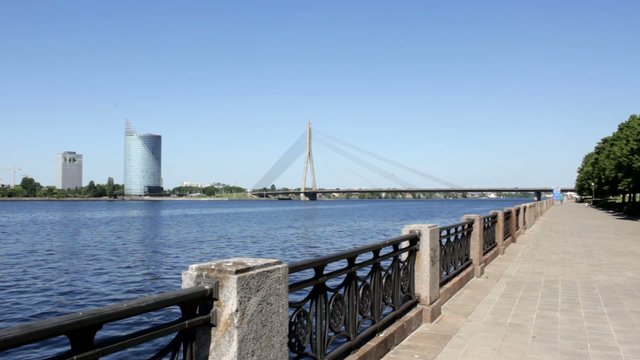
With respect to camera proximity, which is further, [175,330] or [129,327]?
[129,327]

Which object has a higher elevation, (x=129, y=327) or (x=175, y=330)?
(x=175, y=330)

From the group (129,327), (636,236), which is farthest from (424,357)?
(636,236)

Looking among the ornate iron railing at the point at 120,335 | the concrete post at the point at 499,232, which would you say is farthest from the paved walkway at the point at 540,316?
the ornate iron railing at the point at 120,335

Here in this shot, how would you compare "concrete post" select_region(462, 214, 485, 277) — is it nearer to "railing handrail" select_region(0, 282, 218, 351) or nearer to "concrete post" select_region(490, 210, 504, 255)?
"concrete post" select_region(490, 210, 504, 255)

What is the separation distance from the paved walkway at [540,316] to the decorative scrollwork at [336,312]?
1009 mm

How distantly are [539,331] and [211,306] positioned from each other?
5.11 m

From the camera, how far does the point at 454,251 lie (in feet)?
31.0

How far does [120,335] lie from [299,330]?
1675 millimetres

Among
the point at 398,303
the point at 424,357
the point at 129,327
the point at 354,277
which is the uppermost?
the point at 354,277

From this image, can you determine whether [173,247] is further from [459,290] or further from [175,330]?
[175,330]

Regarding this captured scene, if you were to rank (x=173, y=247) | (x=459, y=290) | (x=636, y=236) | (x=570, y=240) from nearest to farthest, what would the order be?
1. (x=459, y=290)
2. (x=570, y=240)
3. (x=636, y=236)
4. (x=173, y=247)

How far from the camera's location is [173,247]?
29781mm

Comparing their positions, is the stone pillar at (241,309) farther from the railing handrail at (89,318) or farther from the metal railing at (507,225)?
the metal railing at (507,225)

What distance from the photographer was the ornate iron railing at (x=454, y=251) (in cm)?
869
